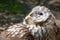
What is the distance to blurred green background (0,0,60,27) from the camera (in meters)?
1.96

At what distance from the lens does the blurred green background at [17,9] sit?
1.96 m

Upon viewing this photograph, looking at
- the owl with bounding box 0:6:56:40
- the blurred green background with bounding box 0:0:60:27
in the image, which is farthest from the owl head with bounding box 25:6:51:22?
the blurred green background with bounding box 0:0:60:27

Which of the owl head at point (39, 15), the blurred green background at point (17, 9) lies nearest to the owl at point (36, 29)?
the owl head at point (39, 15)

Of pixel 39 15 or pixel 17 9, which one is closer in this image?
pixel 39 15

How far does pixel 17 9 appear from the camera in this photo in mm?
2109

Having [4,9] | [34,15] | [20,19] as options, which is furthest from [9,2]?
[34,15]

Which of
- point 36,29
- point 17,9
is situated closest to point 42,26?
point 36,29

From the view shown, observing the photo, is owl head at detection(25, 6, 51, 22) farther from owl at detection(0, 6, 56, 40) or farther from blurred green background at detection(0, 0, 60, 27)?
blurred green background at detection(0, 0, 60, 27)

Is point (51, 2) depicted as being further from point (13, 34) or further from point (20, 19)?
point (13, 34)

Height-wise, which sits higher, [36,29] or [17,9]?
[17,9]

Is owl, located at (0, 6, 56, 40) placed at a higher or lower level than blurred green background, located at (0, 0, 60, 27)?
lower

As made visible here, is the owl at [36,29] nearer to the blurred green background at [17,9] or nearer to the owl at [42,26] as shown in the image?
the owl at [42,26]

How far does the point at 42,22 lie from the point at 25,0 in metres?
1.09

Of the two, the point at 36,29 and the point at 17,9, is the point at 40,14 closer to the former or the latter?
the point at 36,29
